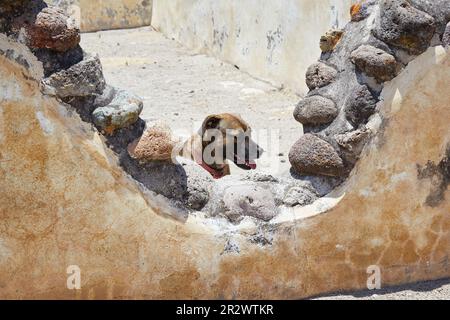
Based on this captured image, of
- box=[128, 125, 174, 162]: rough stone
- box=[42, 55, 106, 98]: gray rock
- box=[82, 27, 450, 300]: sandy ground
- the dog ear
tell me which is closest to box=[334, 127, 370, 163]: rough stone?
box=[128, 125, 174, 162]: rough stone

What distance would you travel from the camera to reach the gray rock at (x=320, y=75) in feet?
9.98

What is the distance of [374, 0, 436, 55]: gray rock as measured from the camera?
2.88 meters

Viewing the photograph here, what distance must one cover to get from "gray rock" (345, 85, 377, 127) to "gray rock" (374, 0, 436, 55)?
23cm

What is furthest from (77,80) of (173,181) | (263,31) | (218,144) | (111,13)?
(111,13)

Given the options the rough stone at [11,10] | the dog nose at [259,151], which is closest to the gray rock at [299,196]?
the rough stone at [11,10]

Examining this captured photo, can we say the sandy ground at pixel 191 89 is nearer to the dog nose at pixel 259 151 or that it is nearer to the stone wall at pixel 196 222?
the dog nose at pixel 259 151

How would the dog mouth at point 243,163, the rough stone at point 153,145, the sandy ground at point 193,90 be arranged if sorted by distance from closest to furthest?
the rough stone at point 153,145
the dog mouth at point 243,163
the sandy ground at point 193,90

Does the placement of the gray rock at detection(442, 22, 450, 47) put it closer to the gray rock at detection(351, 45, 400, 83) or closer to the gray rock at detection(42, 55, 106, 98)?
the gray rock at detection(351, 45, 400, 83)

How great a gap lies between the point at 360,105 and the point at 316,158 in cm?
28

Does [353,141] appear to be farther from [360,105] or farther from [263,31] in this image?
[263,31]

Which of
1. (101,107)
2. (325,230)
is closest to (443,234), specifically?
(325,230)

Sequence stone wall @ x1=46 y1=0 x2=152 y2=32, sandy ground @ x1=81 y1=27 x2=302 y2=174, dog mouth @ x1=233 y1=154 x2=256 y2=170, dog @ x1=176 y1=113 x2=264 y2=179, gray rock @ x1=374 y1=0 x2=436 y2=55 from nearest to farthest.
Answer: gray rock @ x1=374 y1=0 x2=436 y2=55
dog @ x1=176 y1=113 x2=264 y2=179
dog mouth @ x1=233 y1=154 x2=256 y2=170
sandy ground @ x1=81 y1=27 x2=302 y2=174
stone wall @ x1=46 y1=0 x2=152 y2=32
